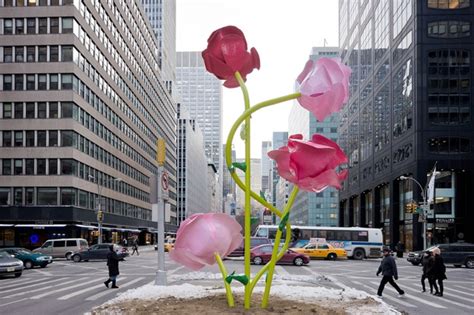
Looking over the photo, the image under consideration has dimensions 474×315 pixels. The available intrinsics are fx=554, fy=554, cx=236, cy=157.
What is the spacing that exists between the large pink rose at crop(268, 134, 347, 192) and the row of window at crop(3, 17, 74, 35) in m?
53.0

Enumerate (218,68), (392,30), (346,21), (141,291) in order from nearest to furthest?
(218,68), (141,291), (392,30), (346,21)

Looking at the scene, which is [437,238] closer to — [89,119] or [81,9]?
[89,119]

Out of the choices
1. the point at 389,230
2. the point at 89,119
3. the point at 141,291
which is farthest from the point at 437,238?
the point at 141,291

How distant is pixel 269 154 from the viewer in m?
9.17

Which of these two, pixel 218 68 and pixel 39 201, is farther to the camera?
pixel 39 201

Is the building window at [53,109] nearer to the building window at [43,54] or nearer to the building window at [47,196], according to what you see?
the building window at [43,54]

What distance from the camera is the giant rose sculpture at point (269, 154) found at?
8.79 metres

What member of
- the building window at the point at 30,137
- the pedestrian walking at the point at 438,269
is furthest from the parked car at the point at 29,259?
the pedestrian walking at the point at 438,269

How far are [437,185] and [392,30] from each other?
2194 cm

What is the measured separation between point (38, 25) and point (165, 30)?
102511 millimetres

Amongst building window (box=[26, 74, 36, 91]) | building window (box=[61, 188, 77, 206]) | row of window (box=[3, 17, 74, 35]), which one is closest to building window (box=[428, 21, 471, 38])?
row of window (box=[3, 17, 74, 35])

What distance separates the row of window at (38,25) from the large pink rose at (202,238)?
52.6 meters

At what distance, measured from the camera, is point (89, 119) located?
62.9m

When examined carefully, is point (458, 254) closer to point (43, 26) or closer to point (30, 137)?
point (30, 137)
